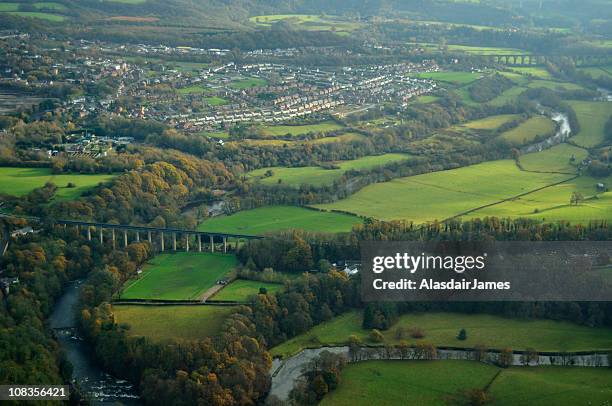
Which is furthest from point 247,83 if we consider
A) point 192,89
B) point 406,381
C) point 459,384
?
point 459,384

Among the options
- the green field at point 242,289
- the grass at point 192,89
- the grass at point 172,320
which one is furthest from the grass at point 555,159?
the grass at point 172,320

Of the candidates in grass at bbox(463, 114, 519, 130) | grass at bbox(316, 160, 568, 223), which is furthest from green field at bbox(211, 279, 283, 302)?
grass at bbox(463, 114, 519, 130)

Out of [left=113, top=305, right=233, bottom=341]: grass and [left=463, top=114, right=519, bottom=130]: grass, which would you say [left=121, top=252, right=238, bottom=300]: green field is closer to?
[left=113, top=305, right=233, bottom=341]: grass

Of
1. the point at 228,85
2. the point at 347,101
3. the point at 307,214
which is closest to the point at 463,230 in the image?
the point at 307,214

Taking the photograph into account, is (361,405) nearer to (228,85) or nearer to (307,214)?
(307,214)

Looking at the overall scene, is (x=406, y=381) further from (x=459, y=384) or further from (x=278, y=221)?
(x=278, y=221)

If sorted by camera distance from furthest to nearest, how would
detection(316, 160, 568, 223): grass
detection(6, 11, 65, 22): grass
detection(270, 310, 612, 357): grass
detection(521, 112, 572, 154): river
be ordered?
detection(6, 11, 65, 22): grass → detection(521, 112, 572, 154): river → detection(316, 160, 568, 223): grass → detection(270, 310, 612, 357): grass
